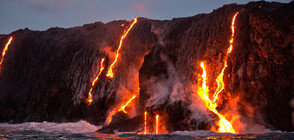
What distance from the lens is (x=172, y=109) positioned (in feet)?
32.1

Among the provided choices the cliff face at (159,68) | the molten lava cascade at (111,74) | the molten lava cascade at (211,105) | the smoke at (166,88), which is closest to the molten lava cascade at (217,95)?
the molten lava cascade at (211,105)

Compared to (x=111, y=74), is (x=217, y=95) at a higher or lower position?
lower

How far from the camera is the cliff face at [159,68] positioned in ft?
26.5

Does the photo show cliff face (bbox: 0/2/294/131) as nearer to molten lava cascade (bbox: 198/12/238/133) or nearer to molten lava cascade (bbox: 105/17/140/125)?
molten lava cascade (bbox: 198/12/238/133)

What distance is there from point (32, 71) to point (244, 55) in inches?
600

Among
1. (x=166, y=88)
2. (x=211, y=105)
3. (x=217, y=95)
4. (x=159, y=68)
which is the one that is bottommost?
(x=211, y=105)

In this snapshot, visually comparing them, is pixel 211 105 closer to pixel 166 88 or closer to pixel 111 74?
pixel 166 88

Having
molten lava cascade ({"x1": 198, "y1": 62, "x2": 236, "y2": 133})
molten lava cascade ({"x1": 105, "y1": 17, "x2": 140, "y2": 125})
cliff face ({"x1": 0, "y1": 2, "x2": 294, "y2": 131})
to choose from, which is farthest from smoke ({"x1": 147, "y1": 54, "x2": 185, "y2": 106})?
molten lava cascade ({"x1": 105, "y1": 17, "x2": 140, "y2": 125})

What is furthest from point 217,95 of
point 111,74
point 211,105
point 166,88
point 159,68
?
point 111,74

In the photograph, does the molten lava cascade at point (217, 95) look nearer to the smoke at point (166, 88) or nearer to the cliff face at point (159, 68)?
the cliff face at point (159, 68)

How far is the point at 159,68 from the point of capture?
11883 millimetres

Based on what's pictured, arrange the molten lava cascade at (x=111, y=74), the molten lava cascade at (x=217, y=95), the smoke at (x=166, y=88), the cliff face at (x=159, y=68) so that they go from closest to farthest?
the cliff face at (x=159, y=68) → the molten lava cascade at (x=217, y=95) → the smoke at (x=166, y=88) → the molten lava cascade at (x=111, y=74)

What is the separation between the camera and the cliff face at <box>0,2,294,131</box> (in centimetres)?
806

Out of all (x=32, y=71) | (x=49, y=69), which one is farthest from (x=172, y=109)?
(x=32, y=71)
